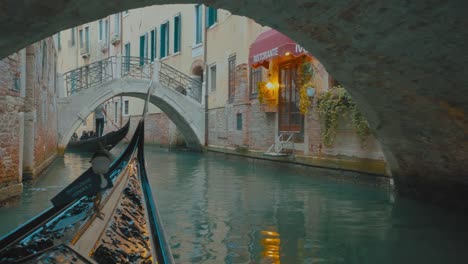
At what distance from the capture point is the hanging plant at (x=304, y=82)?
6.99 meters

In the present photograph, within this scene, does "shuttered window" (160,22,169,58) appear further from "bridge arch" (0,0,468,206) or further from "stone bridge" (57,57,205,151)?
"bridge arch" (0,0,468,206)

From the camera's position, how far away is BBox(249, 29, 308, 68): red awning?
661 centimetres

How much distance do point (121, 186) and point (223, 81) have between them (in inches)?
309

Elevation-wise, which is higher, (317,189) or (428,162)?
(428,162)

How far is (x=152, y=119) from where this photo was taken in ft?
49.5

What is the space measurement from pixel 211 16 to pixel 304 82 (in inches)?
179

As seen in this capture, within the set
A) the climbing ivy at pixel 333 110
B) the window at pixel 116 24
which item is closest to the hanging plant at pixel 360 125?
the climbing ivy at pixel 333 110

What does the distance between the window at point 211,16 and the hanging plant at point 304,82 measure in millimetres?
4104

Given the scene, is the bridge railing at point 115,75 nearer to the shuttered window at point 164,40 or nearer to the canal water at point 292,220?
the shuttered window at point 164,40

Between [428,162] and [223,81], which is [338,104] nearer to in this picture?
[428,162]

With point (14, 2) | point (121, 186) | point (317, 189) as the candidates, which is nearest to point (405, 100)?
point (317, 189)

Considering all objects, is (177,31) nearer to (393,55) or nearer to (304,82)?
(304,82)

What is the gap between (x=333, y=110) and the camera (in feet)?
20.6

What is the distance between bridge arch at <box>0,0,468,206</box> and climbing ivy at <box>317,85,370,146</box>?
38.9 inches
